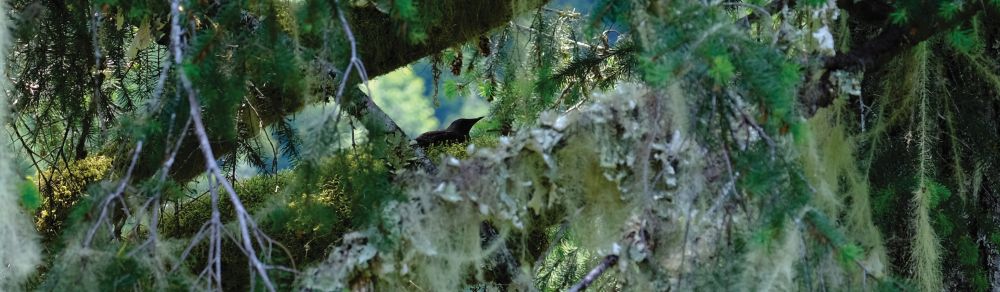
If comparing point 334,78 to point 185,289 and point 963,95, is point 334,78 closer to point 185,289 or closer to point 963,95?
point 185,289

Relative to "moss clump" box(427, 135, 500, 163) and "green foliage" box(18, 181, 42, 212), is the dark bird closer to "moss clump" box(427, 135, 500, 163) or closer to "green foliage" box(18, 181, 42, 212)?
"moss clump" box(427, 135, 500, 163)

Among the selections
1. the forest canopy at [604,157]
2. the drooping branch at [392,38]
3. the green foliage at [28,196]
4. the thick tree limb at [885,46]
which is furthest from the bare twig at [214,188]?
the thick tree limb at [885,46]

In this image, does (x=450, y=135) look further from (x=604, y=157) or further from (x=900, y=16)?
(x=900, y=16)

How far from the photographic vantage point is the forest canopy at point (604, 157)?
1.68 meters

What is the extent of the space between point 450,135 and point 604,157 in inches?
62.5

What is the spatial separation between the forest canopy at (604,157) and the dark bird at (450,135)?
47cm

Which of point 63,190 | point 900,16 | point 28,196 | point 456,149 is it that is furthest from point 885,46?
point 63,190

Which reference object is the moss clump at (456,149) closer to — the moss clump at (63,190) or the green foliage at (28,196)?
the moss clump at (63,190)

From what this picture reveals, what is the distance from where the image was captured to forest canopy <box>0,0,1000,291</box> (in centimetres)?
168

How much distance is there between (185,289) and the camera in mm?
1756

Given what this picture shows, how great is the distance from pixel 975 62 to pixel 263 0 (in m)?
1.62

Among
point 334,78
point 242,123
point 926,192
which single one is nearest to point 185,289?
point 334,78

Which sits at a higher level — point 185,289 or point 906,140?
point 906,140

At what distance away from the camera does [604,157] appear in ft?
6.52
